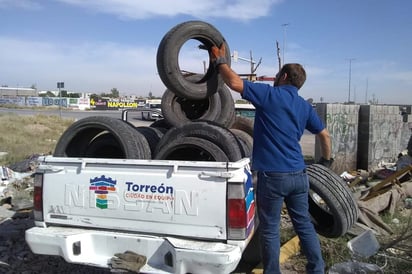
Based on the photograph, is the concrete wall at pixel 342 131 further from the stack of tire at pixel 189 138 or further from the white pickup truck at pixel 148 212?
the white pickup truck at pixel 148 212

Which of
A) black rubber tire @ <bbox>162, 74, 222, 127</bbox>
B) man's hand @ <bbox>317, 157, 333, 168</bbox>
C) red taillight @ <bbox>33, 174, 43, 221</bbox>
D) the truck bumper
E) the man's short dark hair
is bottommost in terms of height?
the truck bumper

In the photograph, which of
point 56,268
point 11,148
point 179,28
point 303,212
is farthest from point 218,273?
point 11,148

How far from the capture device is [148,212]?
3.71m

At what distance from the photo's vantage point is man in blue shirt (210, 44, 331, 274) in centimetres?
372

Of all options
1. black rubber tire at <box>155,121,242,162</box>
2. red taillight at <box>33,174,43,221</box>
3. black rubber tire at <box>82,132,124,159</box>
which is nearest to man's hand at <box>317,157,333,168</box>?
black rubber tire at <box>155,121,242,162</box>

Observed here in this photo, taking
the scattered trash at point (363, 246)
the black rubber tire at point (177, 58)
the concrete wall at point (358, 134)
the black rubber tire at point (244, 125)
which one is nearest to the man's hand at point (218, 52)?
the black rubber tire at point (177, 58)

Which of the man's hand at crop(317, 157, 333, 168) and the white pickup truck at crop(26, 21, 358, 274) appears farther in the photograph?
the man's hand at crop(317, 157, 333, 168)

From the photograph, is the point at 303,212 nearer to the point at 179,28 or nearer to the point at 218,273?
the point at 218,273

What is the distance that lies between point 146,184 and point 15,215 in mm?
4380

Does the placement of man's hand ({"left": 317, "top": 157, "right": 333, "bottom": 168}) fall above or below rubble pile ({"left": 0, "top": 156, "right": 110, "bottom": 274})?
above

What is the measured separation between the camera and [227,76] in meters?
3.79

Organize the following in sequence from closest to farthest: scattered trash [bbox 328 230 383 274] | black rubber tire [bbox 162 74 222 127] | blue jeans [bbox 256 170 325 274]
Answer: blue jeans [bbox 256 170 325 274], scattered trash [bbox 328 230 383 274], black rubber tire [bbox 162 74 222 127]

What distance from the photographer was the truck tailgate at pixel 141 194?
3.51 meters

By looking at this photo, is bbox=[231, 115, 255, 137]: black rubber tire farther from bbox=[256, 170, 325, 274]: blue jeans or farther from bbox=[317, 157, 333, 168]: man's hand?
bbox=[256, 170, 325, 274]: blue jeans
